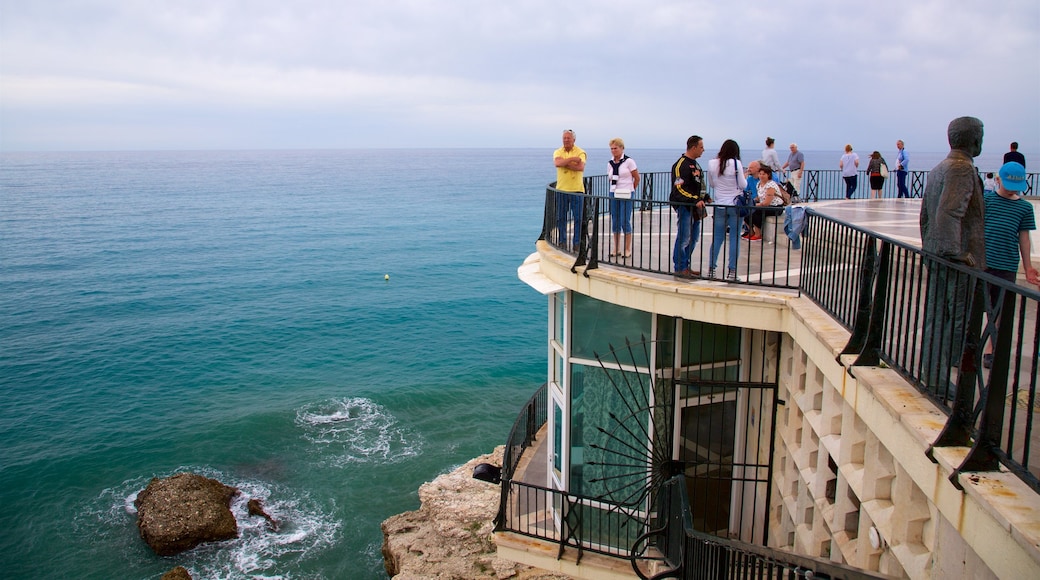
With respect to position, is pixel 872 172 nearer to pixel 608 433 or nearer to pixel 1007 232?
pixel 608 433

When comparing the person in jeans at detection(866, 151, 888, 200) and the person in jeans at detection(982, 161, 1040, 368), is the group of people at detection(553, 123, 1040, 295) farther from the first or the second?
the person in jeans at detection(866, 151, 888, 200)

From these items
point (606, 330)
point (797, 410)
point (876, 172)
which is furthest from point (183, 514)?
point (876, 172)

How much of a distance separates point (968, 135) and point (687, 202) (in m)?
3.62

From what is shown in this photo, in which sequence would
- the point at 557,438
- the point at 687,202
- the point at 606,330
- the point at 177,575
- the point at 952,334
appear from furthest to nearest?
the point at 177,575 < the point at 557,438 < the point at 606,330 < the point at 687,202 < the point at 952,334

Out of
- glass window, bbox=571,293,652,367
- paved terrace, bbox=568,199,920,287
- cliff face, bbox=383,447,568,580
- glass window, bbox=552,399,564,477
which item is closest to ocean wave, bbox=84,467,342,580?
cliff face, bbox=383,447,568,580

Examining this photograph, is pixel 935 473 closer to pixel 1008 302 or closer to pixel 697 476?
pixel 1008 302

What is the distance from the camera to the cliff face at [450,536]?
17.9 m

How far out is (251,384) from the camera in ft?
110

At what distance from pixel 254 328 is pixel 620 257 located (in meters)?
35.0

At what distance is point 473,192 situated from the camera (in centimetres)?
12975

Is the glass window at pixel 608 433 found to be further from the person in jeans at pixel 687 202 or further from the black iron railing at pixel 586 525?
the person in jeans at pixel 687 202

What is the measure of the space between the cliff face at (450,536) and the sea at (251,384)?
1287 millimetres

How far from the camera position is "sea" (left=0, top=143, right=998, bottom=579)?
73.2ft

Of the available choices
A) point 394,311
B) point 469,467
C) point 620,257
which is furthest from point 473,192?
point 620,257
